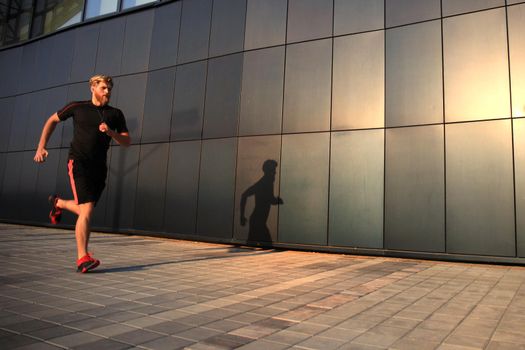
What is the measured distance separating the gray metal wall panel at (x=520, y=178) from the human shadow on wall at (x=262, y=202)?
4.34 meters

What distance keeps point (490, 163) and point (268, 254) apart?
4.28 m

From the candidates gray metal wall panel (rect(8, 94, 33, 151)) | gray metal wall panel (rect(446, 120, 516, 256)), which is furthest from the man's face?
gray metal wall panel (rect(8, 94, 33, 151))

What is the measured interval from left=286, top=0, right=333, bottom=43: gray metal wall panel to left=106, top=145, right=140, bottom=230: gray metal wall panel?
5380 millimetres

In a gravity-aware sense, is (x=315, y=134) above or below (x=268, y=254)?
above

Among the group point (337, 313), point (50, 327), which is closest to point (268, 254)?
point (337, 313)

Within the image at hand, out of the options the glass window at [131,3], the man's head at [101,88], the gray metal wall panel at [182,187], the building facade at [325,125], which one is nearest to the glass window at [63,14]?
the glass window at [131,3]

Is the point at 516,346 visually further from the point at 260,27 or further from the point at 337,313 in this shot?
the point at 260,27

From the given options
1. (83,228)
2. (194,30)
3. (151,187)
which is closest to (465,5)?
(194,30)

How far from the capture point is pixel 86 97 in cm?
1206

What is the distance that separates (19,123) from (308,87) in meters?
11.5

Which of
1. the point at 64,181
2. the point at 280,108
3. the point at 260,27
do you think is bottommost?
the point at 64,181

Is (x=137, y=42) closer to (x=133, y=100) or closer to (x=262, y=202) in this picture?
(x=133, y=100)

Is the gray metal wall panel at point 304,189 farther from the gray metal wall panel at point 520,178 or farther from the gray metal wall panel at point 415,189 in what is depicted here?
the gray metal wall panel at point 520,178

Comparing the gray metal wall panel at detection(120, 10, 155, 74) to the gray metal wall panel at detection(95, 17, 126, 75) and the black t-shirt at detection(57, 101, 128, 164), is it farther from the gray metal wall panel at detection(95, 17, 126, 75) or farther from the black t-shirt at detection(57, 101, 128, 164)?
the black t-shirt at detection(57, 101, 128, 164)
